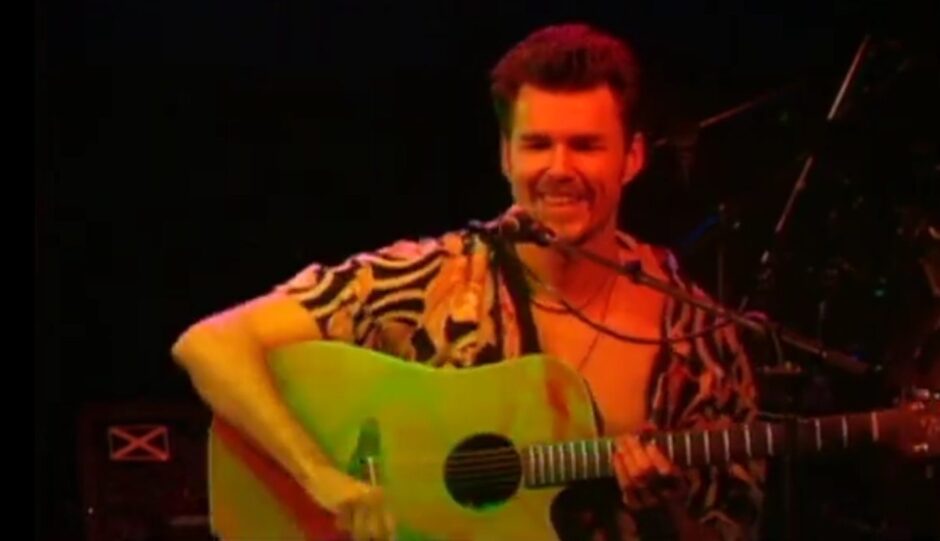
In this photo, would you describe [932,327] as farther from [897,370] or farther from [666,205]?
[666,205]

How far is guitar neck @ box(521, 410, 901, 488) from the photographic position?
2.44 m

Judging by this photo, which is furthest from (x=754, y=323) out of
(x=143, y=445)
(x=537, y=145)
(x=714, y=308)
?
(x=143, y=445)

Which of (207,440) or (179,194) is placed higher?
(179,194)

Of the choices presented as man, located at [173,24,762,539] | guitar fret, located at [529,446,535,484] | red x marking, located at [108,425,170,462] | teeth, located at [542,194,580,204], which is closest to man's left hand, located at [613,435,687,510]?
man, located at [173,24,762,539]

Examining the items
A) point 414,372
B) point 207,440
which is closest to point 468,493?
point 414,372

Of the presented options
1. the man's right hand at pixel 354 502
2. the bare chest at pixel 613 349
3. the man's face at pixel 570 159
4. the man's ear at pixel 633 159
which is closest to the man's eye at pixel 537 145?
the man's face at pixel 570 159

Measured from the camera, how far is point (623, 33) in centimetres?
260

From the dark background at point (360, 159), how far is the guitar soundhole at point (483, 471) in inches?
12.0

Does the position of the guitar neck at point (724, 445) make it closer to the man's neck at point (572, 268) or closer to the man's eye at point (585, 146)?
the man's neck at point (572, 268)

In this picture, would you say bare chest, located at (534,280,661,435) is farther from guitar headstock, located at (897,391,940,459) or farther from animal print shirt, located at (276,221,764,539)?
guitar headstock, located at (897,391,940,459)

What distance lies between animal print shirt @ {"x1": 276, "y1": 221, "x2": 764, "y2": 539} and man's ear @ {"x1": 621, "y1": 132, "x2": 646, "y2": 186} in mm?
82

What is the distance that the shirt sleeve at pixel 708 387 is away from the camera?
8.17 ft

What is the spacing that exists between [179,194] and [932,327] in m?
1.03

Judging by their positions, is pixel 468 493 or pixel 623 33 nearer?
pixel 468 493
